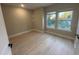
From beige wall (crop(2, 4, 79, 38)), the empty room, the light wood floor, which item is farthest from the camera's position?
beige wall (crop(2, 4, 79, 38))

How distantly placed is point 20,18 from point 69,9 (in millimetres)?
1376

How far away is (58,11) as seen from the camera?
2.13 m

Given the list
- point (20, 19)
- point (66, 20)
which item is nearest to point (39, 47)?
point (20, 19)

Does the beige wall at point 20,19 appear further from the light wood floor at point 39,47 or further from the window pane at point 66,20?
the light wood floor at point 39,47

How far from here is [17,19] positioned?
73.0 inches

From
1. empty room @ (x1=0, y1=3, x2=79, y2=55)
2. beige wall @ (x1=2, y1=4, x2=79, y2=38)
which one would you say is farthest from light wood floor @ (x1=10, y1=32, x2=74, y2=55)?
beige wall @ (x1=2, y1=4, x2=79, y2=38)

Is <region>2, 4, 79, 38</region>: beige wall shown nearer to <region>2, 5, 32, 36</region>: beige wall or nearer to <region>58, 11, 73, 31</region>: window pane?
<region>2, 5, 32, 36</region>: beige wall

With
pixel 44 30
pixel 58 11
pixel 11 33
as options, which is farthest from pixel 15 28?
pixel 58 11

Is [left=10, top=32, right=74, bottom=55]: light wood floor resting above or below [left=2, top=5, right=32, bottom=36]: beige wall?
below

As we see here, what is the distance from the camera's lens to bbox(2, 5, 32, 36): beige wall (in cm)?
174

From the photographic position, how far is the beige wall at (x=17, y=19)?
1739 mm

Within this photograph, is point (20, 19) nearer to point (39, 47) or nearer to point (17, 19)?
point (17, 19)

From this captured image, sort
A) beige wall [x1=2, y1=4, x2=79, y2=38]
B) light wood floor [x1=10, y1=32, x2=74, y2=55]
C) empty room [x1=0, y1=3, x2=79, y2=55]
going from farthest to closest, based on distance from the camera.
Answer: beige wall [x1=2, y1=4, x2=79, y2=38], empty room [x1=0, y1=3, x2=79, y2=55], light wood floor [x1=10, y1=32, x2=74, y2=55]

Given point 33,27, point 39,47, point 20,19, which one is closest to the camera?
point 39,47
